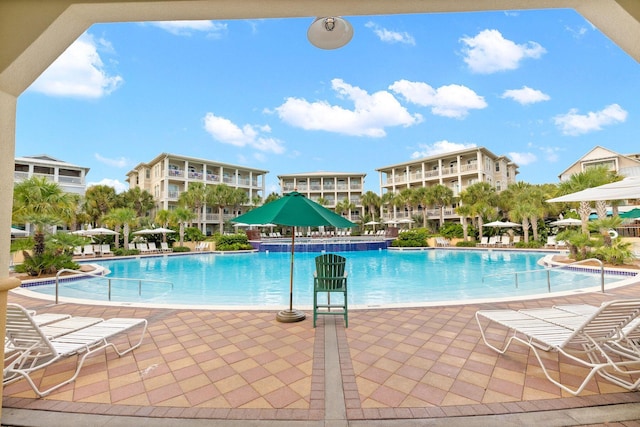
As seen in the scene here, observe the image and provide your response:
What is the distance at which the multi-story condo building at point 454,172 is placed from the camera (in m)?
33.5

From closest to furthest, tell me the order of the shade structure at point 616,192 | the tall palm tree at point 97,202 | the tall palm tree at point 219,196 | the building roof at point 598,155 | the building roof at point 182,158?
the shade structure at point 616,192 → the tall palm tree at point 97,202 → the building roof at point 598,155 → the tall palm tree at point 219,196 → the building roof at point 182,158

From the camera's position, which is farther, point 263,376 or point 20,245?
point 20,245

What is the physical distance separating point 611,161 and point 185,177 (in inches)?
1989

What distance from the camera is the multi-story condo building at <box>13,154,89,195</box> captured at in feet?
93.8

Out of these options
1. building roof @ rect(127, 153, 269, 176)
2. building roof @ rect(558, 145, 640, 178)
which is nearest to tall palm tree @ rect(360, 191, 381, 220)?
building roof @ rect(127, 153, 269, 176)

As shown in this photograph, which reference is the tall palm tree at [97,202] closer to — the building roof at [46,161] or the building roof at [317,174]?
the building roof at [46,161]

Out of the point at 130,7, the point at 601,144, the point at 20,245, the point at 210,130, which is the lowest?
the point at 20,245

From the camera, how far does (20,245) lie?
424 inches

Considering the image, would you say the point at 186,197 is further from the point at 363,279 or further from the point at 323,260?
the point at 323,260

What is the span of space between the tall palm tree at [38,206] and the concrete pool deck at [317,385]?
34.5ft

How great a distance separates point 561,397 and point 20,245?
16.3 metres

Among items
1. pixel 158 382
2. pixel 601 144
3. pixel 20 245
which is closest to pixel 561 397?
pixel 158 382

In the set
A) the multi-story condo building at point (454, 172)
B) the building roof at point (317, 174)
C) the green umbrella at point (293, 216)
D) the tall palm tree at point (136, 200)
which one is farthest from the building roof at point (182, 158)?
the green umbrella at point (293, 216)

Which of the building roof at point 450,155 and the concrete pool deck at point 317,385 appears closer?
the concrete pool deck at point 317,385
